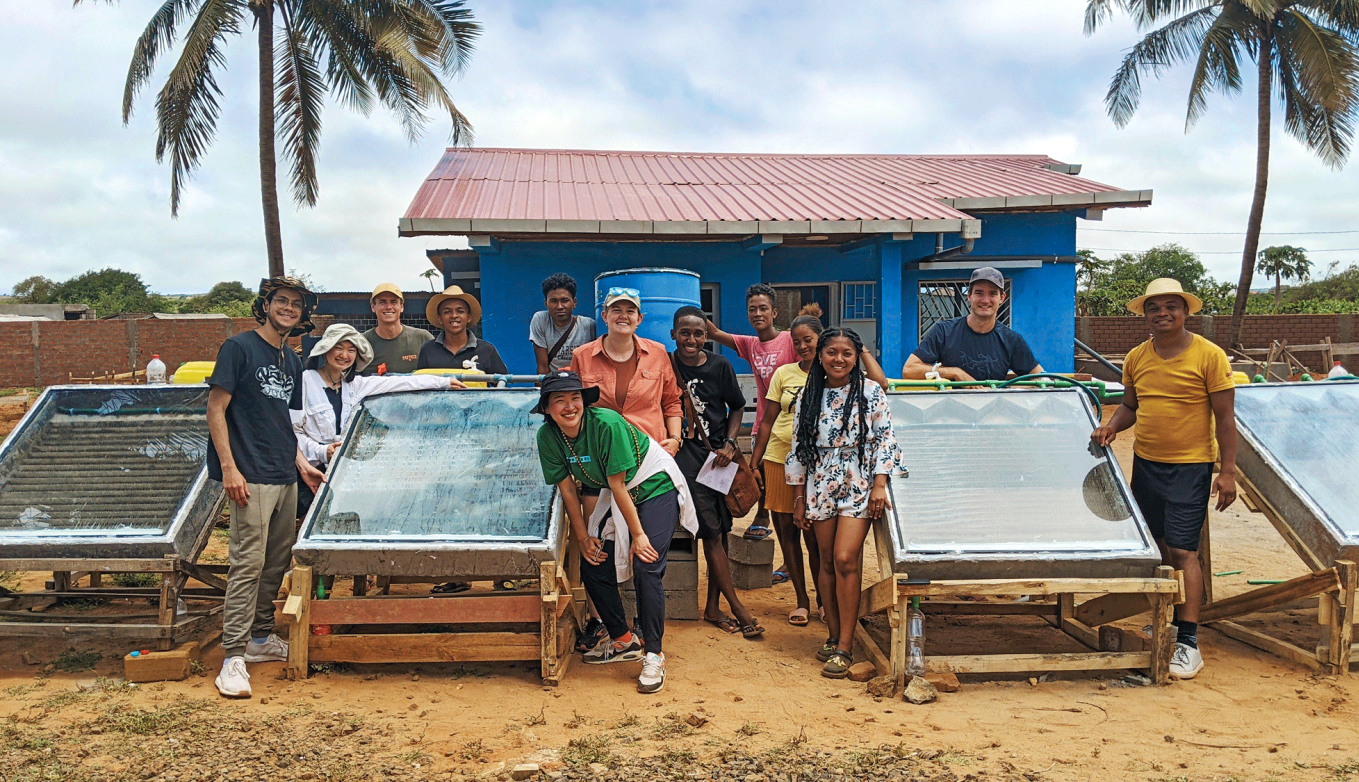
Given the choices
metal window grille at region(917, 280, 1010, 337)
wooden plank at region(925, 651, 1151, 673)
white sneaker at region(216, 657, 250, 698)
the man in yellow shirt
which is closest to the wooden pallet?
wooden plank at region(925, 651, 1151, 673)

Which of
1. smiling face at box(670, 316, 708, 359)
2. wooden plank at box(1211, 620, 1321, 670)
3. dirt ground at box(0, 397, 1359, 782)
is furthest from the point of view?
smiling face at box(670, 316, 708, 359)

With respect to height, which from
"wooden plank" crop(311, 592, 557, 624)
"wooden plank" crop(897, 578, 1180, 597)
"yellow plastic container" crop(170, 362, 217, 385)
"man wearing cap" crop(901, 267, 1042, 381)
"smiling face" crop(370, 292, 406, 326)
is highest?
"smiling face" crop(370, 292, 406, 326)

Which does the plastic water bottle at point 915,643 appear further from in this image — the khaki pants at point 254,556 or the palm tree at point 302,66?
the palm tree at point 302,66

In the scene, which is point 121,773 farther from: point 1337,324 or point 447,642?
point 1337,324

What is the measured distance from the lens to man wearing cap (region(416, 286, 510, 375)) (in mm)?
5516

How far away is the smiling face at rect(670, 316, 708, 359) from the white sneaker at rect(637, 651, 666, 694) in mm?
1617

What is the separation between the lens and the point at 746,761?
3270 millimetres

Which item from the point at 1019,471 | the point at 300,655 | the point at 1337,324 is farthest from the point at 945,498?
the point at 1337,324

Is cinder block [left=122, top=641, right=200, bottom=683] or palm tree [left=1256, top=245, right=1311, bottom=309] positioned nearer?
cinder block [left=122, top=641, right=200, bottom=683]

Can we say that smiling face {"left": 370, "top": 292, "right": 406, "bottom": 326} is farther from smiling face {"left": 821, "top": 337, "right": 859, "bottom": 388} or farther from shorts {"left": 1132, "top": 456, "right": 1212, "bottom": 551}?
shorts {"left": 1132, "top": 456, "right": 1212, "bottom": 551}

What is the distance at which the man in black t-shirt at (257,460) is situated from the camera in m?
4.02

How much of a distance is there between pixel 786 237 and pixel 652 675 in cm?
732

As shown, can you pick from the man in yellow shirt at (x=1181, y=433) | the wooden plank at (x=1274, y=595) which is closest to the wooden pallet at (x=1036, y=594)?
the man in yellow shirt at (x=1181, y=433)

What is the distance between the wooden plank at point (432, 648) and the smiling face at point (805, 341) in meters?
1.94
